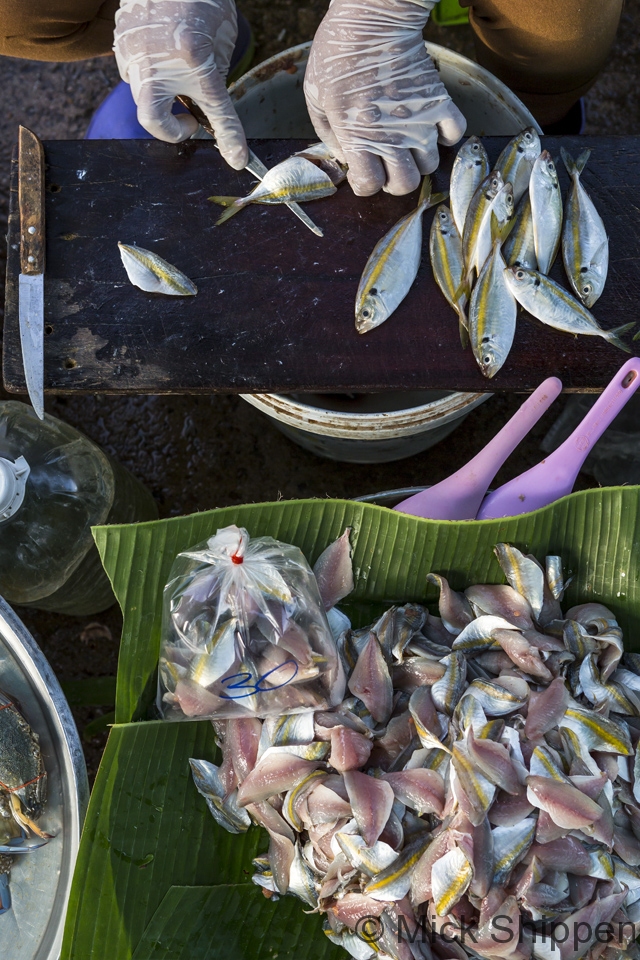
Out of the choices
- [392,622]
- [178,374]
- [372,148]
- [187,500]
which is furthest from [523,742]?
[187,500]

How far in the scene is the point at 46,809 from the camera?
66.9 inches

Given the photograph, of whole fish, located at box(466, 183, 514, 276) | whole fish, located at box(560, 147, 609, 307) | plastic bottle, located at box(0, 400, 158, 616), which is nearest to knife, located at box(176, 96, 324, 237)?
whole fish, located at box(466, 183, 514, 276)

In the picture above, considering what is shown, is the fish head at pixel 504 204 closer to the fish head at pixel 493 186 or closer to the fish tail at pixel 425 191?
the fish head at pixel 493 186

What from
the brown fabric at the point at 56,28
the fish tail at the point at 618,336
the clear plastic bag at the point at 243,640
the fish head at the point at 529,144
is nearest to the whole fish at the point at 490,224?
the fish head at the point at 529,144

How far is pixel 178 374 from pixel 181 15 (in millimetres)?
756

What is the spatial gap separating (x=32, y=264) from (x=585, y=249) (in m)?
1.27

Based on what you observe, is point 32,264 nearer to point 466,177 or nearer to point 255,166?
point 255,166

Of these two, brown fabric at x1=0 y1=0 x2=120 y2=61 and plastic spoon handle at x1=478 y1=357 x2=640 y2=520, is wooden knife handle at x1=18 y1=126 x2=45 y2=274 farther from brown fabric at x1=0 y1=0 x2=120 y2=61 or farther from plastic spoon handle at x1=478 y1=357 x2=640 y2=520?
plastic spoon handle at x1=478 y1=357 x2=640 y2=520

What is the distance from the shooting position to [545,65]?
A: 1909 millimetres

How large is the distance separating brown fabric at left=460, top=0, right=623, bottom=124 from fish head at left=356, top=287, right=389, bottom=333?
747 mm

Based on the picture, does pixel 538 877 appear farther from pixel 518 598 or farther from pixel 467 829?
pixel 518 598

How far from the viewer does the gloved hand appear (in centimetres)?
160

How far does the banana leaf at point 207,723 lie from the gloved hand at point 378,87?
0.79m

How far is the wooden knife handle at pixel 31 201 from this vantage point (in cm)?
172
